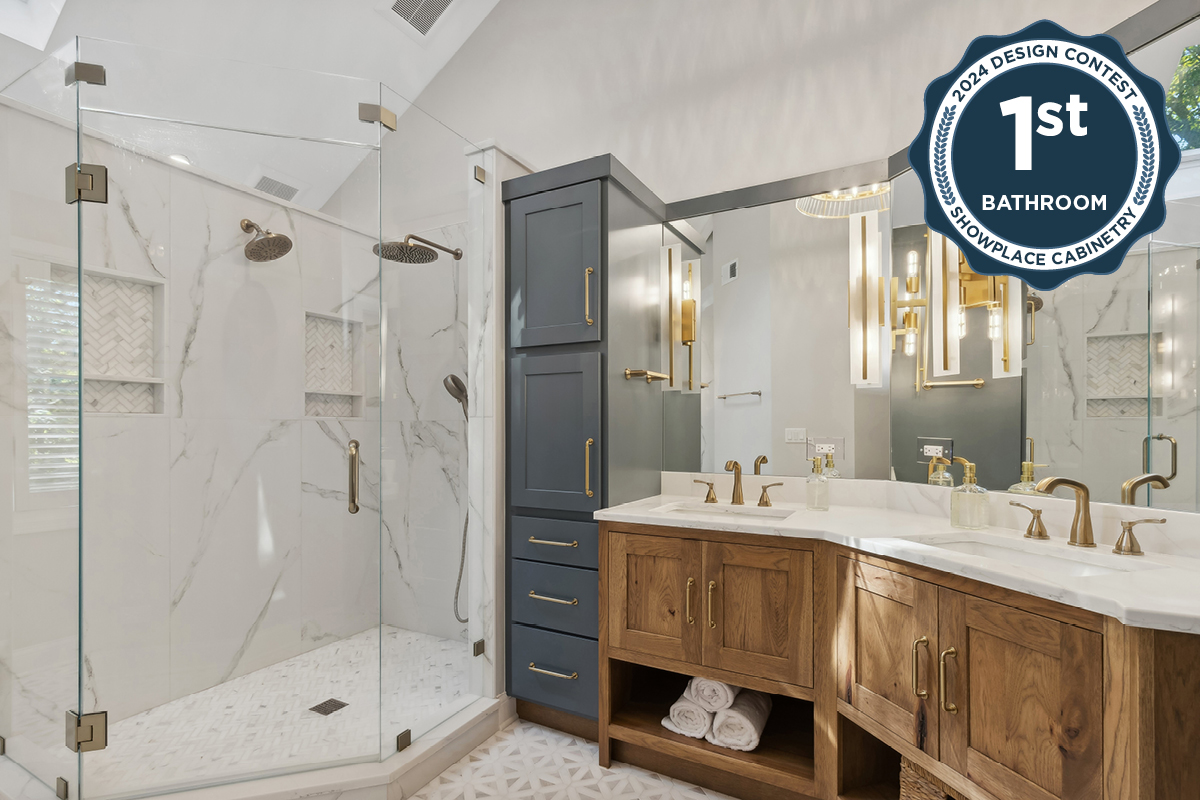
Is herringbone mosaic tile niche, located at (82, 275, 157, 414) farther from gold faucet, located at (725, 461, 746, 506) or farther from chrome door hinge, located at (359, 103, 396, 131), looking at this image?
gold faucet, located at (725, 461, 746, 506)

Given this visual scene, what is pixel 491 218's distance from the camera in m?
2.33

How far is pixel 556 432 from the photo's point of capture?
7.29ft

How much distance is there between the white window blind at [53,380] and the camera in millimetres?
1748

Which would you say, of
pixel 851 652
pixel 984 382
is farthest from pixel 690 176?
pixel 851 652

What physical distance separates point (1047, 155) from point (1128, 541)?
3.33 ft

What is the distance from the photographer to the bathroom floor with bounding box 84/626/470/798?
67.4 inches

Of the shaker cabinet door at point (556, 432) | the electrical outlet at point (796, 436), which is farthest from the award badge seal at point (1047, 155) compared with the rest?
the shaker cabinet door at point (556, 432)

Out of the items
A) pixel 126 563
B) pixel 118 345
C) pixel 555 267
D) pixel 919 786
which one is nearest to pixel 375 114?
pixel 555 267

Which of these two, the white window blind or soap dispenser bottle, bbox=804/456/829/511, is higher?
the white window blind

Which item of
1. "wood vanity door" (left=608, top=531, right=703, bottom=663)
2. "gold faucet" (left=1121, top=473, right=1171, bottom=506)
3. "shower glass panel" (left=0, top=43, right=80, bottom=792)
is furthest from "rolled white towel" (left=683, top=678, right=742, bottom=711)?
"shower glass panel" (left=0, top=43, right=80, bottom=792)

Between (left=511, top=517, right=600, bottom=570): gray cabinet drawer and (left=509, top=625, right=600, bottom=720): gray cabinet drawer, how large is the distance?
273mm

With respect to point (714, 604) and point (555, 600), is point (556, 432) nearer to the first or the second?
point (555, 600)

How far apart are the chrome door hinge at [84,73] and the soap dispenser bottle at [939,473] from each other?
9.09ft

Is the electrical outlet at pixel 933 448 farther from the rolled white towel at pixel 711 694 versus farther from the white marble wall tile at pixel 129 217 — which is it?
the white marble wall tile at pixel 129 217
